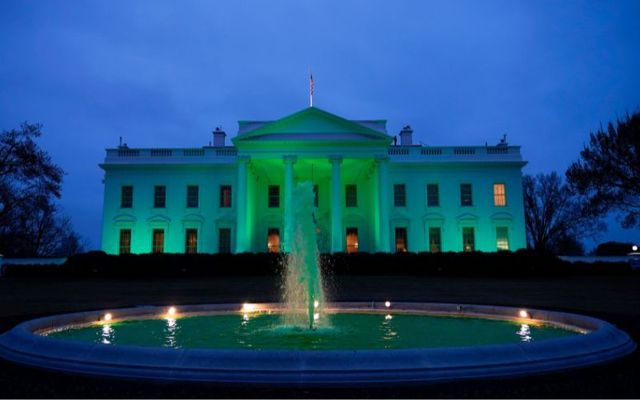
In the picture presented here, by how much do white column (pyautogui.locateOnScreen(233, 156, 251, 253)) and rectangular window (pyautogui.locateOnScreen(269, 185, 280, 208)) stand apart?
599 cm

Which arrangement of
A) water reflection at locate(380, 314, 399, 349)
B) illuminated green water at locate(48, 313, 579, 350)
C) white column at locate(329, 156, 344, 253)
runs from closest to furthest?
illuminated green water at locate(48, 313, 579, 350) < water reflection at locate(380, 314, 399, 349) < white column at locate(329, 156, 344, 253)

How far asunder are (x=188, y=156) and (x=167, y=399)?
3970 centimetres

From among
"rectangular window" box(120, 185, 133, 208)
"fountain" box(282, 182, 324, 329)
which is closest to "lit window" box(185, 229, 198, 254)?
"rectangular window" box(120, 185, 133, 208)

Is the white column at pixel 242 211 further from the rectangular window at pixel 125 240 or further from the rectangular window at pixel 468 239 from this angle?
the rectangular window at pixel 468 239

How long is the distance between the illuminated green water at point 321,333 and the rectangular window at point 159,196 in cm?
3296

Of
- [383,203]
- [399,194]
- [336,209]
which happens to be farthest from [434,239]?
[336,209]

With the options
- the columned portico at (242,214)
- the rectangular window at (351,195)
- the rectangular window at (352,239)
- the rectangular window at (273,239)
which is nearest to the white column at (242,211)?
the columned portico at (242,214)

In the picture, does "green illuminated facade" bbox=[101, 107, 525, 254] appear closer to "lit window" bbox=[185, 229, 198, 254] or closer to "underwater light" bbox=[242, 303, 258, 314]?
"lit window" bbox=[185, 229, 198, 254]

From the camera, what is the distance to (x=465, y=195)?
42219mm

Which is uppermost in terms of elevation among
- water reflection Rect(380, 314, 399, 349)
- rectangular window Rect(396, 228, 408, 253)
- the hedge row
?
rectangular window Rect(396, 228, 408, 253)

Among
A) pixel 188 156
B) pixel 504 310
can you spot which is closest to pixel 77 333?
pixel 504 310

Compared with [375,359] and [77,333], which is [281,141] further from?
[375,359]

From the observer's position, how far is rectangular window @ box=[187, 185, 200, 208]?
42406 mm

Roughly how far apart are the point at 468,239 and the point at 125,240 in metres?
29.3
